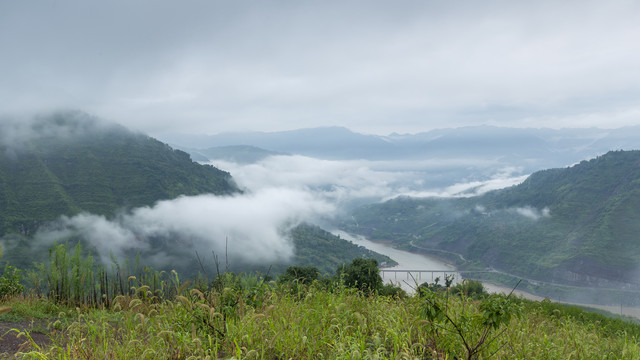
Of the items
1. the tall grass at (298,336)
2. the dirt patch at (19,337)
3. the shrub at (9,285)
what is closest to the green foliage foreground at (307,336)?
the tall grass at (298,336)

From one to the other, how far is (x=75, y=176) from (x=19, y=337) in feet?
563

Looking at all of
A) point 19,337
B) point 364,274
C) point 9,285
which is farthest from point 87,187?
point 19,337

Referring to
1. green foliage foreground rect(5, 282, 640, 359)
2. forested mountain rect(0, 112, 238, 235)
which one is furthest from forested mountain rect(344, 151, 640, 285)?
green foliage foreground rect(5, 282, 640, 359)

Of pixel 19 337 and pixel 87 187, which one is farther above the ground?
pixel 87 187

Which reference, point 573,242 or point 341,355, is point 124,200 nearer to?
point 341,355

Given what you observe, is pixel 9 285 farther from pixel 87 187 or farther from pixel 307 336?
pixel 87 187

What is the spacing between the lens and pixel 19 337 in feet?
24.3

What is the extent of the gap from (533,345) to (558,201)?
21304cm

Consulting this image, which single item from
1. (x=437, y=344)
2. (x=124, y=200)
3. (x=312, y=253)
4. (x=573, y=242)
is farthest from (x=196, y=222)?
(x=437, y=344)

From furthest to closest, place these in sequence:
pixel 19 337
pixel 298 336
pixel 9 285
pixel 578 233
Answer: pixel 578 233 → pixel 9 285 → pixel 19 337 → pixel 298 336

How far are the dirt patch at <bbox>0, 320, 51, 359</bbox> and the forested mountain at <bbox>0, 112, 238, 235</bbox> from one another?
421ft

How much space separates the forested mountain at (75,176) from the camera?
122 m

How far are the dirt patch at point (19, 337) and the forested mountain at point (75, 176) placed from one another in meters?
128

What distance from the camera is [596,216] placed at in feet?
518
